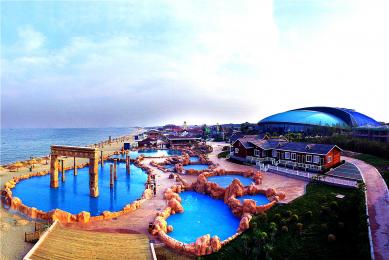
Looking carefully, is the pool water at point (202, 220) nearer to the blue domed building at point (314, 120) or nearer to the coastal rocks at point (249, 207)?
the coastal rocks at point (249, 207)

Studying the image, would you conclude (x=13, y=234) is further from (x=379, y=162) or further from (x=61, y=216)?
(x=379, y=162)

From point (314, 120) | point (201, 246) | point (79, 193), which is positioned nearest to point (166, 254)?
point (201, 246)

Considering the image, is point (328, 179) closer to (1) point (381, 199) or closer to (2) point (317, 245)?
(1) point (381, 199)

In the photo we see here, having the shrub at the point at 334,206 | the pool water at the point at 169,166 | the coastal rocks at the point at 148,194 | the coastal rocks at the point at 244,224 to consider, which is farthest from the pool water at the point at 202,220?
the pool water at the point at 169,166

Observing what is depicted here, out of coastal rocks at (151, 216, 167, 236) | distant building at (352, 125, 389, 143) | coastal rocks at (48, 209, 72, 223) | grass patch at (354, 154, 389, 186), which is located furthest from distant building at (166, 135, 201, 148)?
coastal rocks at (151, 216, 167, 236)

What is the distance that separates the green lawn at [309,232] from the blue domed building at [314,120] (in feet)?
190

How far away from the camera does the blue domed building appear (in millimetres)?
84275

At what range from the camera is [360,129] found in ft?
206

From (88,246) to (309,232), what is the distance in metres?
15.5

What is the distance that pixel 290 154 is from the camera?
136 feet

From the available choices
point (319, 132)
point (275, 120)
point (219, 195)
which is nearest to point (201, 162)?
point (219, 195)

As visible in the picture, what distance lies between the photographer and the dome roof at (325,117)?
85.8m

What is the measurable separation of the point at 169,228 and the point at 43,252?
898cm

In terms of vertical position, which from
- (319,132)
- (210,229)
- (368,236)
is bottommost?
(210,229)
